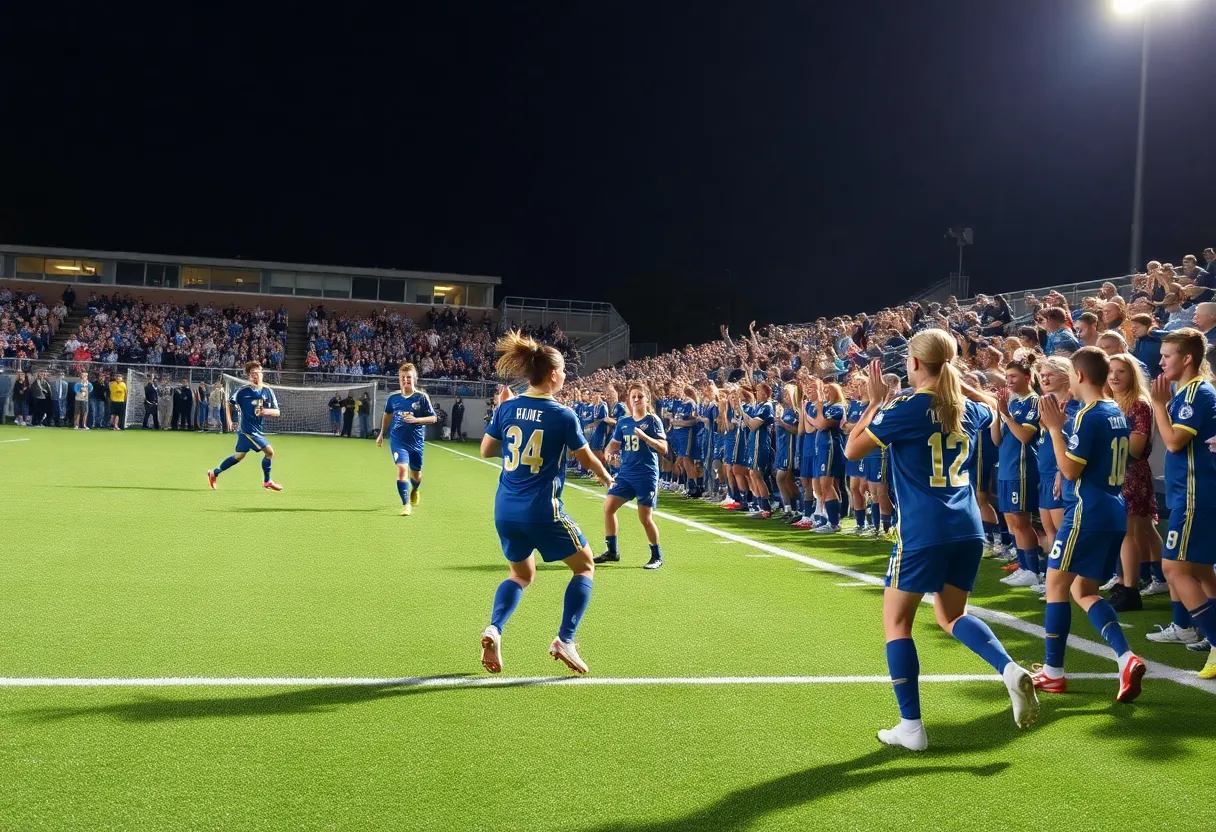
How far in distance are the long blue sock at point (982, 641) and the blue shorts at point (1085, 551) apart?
126cm

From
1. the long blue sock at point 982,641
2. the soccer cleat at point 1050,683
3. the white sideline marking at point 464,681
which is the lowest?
the white sideline marking at point 464,681

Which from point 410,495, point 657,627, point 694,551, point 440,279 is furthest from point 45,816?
point 440,279

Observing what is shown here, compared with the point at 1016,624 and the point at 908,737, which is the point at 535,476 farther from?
the point at 1016,624

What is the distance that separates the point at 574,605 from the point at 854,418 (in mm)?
8635

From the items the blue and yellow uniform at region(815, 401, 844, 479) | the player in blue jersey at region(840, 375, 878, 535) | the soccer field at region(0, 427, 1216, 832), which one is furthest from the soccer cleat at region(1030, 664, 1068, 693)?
the blue and yellow uniform at region(815, 401, 844, 479)

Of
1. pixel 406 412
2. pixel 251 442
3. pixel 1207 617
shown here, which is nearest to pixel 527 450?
pixel 1207 617

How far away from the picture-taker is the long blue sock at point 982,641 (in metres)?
4.70

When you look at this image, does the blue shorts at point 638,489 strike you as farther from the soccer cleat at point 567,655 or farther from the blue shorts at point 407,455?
the blue shorts at point 407,455

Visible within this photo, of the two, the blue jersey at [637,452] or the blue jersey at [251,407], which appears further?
the blue jersey at [251,407]

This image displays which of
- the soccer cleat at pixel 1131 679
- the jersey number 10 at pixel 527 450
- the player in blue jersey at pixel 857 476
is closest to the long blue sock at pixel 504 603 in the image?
the jersey number 10 at pixel 527 450

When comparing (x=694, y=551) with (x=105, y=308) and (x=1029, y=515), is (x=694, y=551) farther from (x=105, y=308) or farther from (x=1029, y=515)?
(x=105, y=308)

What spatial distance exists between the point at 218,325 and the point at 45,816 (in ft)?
165

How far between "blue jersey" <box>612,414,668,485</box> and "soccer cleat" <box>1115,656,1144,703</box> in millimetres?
5558

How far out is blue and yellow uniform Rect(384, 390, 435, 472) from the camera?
1438cm
